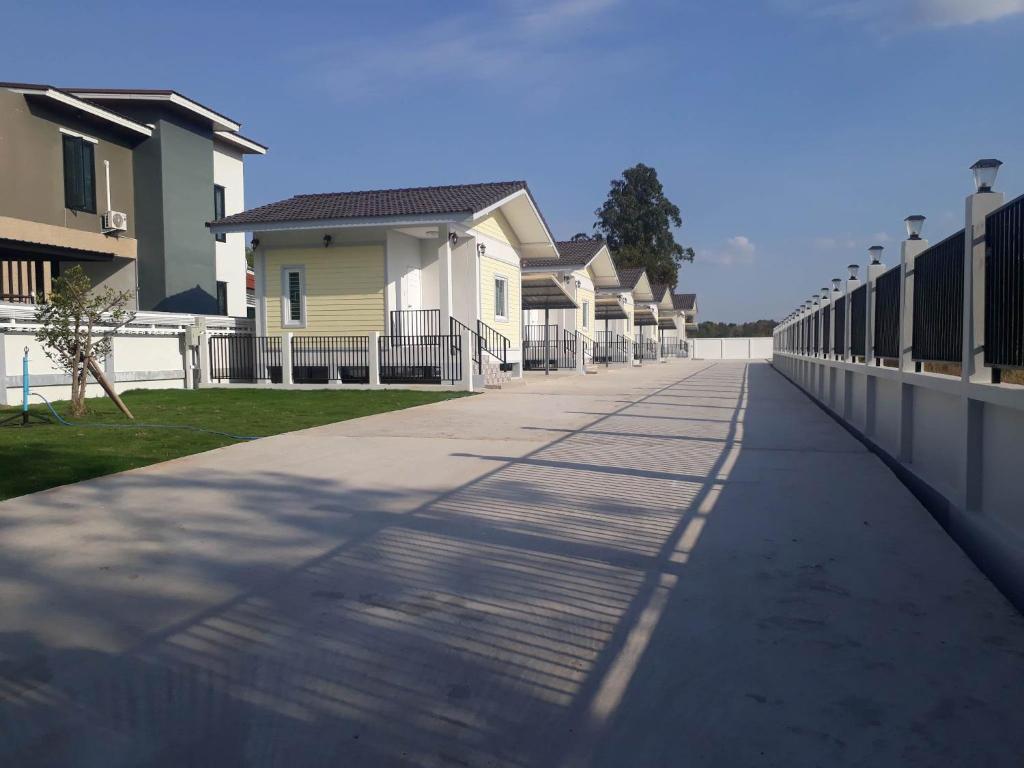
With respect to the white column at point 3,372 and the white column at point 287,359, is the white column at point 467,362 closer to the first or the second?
the white column at point 287,359

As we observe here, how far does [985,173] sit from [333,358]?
17.4 m

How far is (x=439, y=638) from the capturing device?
12.2ft

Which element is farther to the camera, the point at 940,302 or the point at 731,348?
the point at 731,348

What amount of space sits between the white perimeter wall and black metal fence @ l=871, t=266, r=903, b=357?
24.0 m

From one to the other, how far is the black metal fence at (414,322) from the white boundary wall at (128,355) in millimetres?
4250

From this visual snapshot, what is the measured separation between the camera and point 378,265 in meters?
21.0

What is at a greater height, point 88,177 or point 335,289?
point 88,177

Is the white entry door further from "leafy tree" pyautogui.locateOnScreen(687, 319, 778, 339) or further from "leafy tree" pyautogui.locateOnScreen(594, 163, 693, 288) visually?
"leafy tree" pyautogui.locateOnScreen(687, 319, 778, 339)

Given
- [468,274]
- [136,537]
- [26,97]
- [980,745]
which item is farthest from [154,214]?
[980,745]

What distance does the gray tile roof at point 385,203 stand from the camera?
65.4 ft

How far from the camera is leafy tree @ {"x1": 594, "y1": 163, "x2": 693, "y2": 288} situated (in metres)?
81.1

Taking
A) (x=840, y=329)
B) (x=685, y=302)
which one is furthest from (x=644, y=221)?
(x=840, y=329)

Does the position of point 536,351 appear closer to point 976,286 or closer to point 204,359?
point 204,359

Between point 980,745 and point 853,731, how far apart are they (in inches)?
15.7
